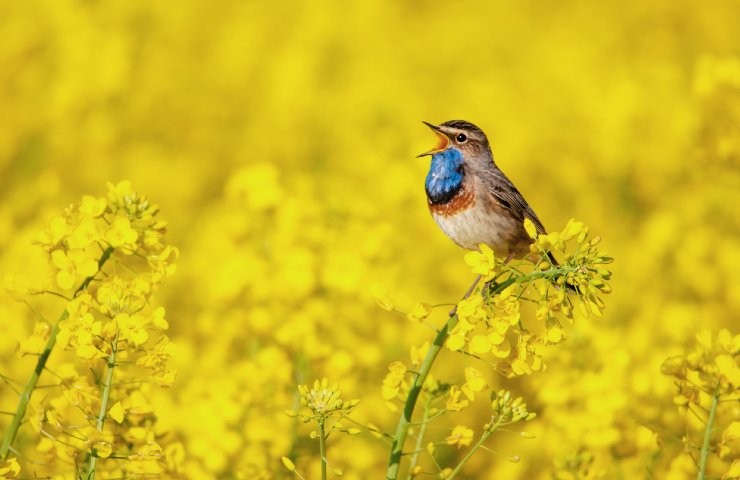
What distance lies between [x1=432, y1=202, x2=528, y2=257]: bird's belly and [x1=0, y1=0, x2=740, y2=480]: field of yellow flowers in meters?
0.41

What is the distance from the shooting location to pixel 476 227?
180 inches

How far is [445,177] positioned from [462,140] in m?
0.21

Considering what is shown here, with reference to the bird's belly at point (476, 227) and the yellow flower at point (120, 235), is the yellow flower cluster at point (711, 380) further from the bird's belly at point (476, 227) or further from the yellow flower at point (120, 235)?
the yellow flower at point (120, 235)

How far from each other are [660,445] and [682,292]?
10.9 ft

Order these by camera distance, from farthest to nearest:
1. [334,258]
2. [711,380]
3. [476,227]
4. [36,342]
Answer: [334,258] → [476,227] → [711,380] → [36,342]

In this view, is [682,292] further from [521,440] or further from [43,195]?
[43,195]

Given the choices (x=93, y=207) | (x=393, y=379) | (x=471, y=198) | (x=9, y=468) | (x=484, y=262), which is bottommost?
(x=9, y=468)

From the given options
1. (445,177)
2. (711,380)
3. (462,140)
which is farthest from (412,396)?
(462,140)

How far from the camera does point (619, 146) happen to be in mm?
9367

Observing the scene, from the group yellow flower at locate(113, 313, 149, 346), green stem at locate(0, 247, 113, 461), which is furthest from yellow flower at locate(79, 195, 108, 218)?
yellow flower at locate(113, 313, 149, 346)

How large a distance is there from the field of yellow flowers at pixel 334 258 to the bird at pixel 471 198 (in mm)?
438

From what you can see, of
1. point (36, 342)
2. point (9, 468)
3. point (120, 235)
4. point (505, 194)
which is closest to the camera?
point (9, 468)

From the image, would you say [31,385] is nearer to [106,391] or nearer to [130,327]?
[106,391]

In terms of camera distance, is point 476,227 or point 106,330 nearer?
point 106,330
